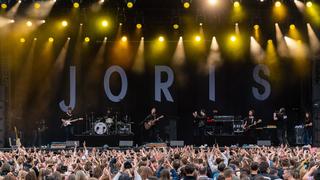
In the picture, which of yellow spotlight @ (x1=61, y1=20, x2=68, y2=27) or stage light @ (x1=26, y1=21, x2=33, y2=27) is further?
yellow spotlight @ (x1=61, y1=20, x2=68, y2=27)

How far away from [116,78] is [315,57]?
8.59 metres

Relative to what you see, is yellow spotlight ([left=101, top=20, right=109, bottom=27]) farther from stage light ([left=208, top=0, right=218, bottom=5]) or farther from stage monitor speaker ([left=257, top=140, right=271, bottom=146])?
stage monitor speaker ([left=257, top=140, right=271, bottom=146])

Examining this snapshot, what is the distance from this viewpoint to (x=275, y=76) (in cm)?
2891

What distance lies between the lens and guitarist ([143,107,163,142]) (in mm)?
28406

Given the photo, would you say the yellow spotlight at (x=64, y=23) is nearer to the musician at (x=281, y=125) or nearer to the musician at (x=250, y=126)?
the musician at (x=250, y=126)

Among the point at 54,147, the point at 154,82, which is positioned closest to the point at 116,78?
the point at 154,82

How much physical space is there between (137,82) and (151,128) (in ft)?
7.71

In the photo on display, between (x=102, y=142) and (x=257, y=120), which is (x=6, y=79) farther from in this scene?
(x=257, y=120)

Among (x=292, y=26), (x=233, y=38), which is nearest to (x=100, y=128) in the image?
(x=233, y=38)

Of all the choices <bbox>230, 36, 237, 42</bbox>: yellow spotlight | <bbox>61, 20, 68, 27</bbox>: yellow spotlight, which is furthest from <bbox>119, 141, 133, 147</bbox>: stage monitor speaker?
<bbox>230, 36, 237, 42</bbox>: yellow spotlight

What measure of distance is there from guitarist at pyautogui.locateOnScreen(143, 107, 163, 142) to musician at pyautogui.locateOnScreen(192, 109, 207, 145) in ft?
5.11

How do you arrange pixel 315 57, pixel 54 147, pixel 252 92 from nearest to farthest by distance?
pixel 54 147 < pixel 315 57 < pixel 252 92

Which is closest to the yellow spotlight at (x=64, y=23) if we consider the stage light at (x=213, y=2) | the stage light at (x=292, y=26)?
the stage light at (x=213, y=2)

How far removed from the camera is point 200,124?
27.8 meters
